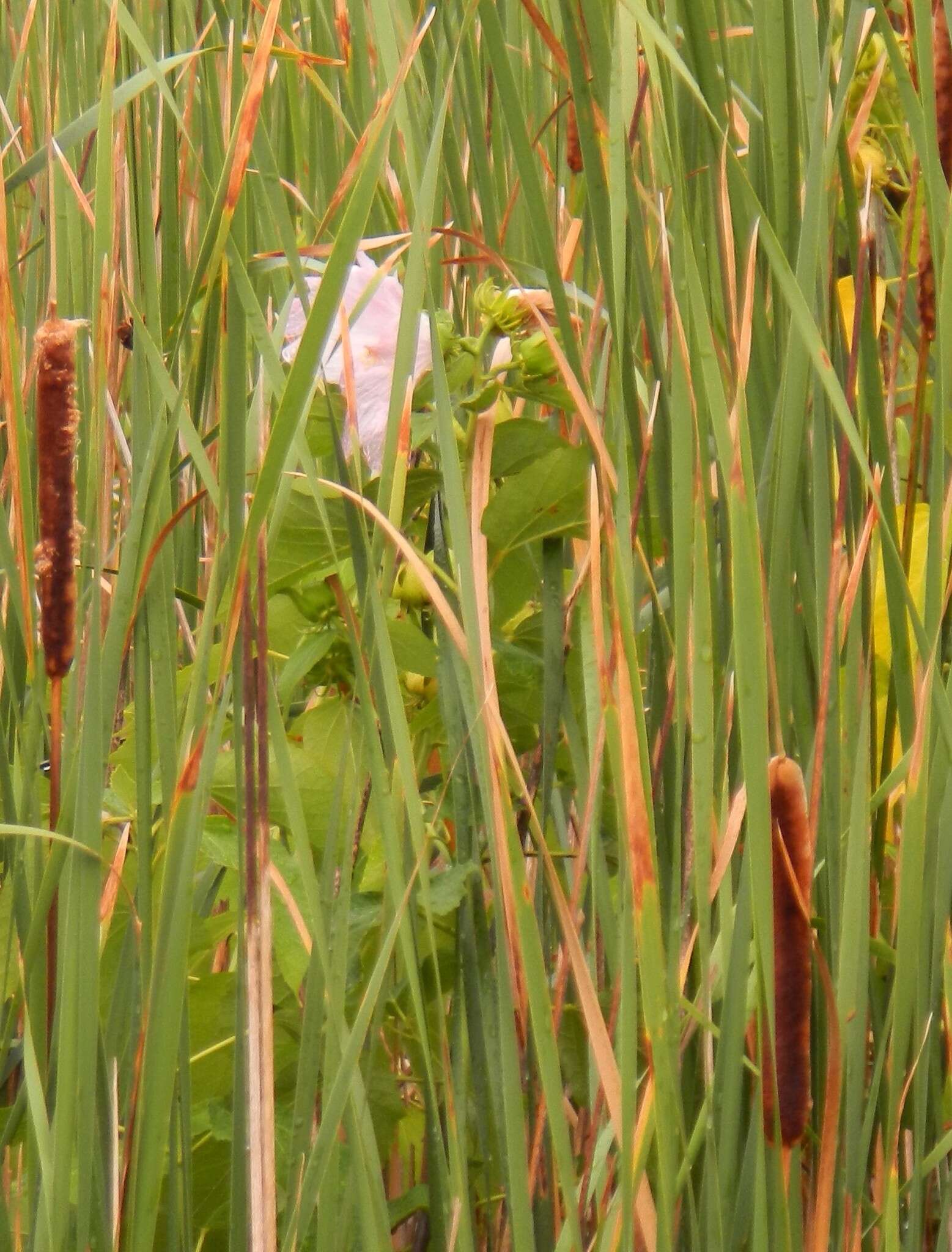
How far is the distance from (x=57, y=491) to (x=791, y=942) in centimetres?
26

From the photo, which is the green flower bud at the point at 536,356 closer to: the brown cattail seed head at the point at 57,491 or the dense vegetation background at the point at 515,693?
the dense vegetation background at the point at 515,693

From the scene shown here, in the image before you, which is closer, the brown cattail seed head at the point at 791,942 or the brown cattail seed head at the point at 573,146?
the brown cattail seed head at the point at 791,942

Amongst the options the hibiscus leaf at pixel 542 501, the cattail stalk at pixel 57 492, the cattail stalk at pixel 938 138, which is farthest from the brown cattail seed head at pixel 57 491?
the cattail stalk at pixel 938 138

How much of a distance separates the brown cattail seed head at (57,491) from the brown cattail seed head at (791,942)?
0.22 m

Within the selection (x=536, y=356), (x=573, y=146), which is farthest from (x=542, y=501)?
(x=573, y=146)

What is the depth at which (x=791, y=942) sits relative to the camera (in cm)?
42

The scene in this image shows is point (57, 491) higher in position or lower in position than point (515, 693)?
Result: higher

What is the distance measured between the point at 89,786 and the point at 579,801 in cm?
21

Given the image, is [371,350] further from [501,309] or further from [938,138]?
[938,138]

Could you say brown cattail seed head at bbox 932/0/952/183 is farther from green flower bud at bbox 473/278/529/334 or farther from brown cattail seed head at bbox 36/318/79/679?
brown cattail seed head at bbox 36/318/79/679

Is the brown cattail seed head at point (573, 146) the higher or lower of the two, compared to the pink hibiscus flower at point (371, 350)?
higher

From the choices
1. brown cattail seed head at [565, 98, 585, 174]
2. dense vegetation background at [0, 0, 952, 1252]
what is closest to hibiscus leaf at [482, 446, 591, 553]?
dense vegetation background at [0, 0, 952, 1252]

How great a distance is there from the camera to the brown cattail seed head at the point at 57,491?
0.42 metres

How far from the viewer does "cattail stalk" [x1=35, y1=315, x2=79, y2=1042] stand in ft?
1.36
